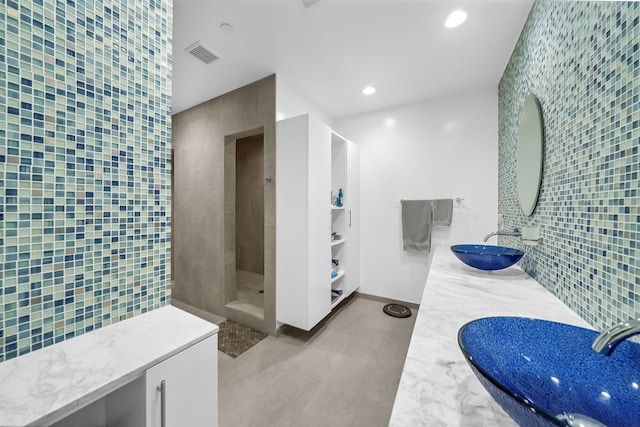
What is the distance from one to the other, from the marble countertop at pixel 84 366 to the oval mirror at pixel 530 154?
1748mm

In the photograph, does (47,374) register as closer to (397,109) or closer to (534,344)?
(534,344)

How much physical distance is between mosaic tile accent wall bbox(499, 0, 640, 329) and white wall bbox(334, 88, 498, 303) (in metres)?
1.20

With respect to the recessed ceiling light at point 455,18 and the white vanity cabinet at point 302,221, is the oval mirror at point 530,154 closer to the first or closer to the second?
the recessed ceiling light at point 455,18

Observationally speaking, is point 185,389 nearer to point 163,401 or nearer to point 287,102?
point 163,401

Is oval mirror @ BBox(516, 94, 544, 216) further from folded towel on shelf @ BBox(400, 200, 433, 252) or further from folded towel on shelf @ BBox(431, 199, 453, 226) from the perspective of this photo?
folded towel on shelf @ BBox(400, 200, 433, 252)

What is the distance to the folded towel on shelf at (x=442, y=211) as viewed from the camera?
8.21 ft

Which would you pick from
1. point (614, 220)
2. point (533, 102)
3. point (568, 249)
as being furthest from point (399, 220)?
point (614, 220)

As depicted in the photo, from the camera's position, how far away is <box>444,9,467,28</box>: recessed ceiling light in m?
1.46

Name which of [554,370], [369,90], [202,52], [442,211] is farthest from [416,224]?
[202,52]

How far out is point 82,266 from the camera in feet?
2.46

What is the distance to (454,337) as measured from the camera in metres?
0.69

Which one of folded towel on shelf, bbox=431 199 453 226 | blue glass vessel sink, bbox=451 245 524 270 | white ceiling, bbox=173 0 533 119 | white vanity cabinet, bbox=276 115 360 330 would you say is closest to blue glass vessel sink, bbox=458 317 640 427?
blue glass vessel sink, bbox=451 245 524 270

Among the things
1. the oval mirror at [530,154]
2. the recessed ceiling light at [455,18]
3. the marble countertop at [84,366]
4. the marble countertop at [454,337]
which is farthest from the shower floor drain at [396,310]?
the recessed ceiling light at [455,18]

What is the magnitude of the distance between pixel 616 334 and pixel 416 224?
2.31 meters
